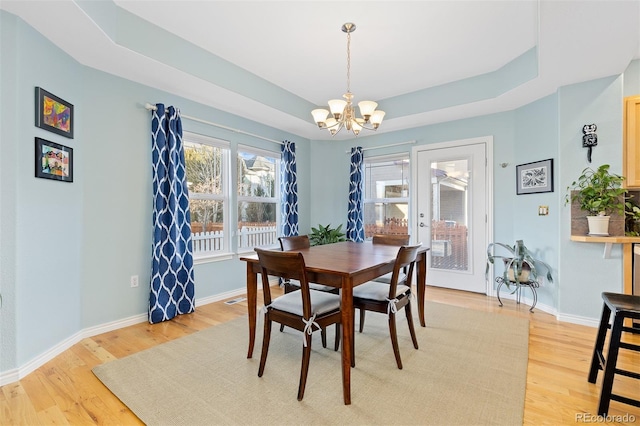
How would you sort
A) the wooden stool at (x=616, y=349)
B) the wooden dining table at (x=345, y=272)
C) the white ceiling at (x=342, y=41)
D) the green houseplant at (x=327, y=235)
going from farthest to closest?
the green houseplant at (x=327, y=235), the white ceiling at (x=342, y=41), the wooden dining table at (x=345, y=272), the wooden stool at (x=616, y=349)

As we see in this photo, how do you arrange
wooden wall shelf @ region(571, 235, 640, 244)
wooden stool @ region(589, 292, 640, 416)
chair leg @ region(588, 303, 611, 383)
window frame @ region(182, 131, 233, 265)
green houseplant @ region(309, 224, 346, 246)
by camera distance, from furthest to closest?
green houseplant @ region(309, 224, 346, 246), window frame @ region(182, 131, 233, 265), wooden wall shelf @ region(571, 235, 640, 244), chair leg @ region(588, 303, 611, 383), wooden stool @ region(589, 292, 640, 416)

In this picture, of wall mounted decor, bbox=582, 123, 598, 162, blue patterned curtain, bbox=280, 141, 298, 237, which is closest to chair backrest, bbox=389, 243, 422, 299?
wall mounted decor, bbox=582, 123, 598, 162

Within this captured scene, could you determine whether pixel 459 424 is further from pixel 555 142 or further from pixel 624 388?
Result: pixel 555 142

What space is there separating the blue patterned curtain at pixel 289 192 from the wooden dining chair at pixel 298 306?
7.98 feet

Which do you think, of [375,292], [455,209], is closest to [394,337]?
[375,292]

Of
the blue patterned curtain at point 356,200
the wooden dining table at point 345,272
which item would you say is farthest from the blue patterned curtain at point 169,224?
the blue patterned curtain at point 356,200

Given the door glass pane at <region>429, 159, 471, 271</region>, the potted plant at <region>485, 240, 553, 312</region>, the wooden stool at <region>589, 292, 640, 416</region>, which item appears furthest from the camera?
the door glass pane at <region>429, 159, 471, 271</region>

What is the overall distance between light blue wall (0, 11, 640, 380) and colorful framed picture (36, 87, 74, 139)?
0.17 ft

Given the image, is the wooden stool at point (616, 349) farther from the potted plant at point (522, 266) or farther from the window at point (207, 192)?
the window at point (207, 192)

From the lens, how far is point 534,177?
3385mm

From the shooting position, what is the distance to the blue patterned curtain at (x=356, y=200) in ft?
15.4

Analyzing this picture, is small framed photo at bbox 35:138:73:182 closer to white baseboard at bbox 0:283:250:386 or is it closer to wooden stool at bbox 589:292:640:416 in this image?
white baseboard at bbox 0:283:250:386

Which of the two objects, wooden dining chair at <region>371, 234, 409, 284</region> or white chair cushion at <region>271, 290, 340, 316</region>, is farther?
wooden dining chair at <region>371, 234, 409, 284</region>

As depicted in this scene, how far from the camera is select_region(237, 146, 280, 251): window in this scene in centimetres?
404
